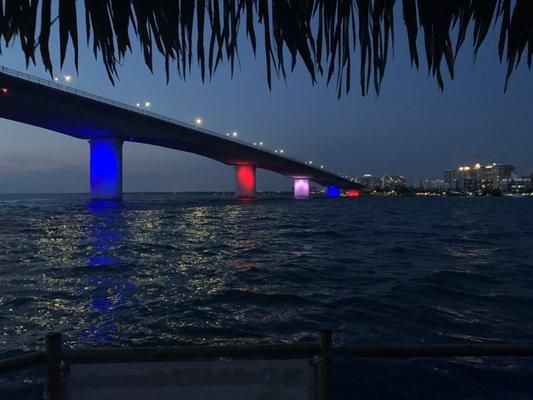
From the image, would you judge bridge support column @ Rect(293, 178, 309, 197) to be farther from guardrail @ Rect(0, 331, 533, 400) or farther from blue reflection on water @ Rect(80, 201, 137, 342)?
guardrail @ Rect(0, 331, 533, 400)

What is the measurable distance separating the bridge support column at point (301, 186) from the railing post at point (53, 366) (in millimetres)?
129685

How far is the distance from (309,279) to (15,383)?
8538mm

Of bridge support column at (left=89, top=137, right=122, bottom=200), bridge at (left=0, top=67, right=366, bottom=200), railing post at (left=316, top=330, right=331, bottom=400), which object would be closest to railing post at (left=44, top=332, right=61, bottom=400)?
railing post at (left=316, top=330, right=331, bottom=400)

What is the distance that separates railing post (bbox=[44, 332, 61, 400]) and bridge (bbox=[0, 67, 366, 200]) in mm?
45296

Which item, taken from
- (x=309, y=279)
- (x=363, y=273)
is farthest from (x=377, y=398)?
(x=363, y=273)

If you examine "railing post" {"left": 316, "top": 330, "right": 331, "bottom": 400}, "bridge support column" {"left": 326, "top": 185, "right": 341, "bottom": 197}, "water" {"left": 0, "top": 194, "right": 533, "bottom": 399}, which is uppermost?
"bridge support column" {"left": 326, "top": 185, "right": 341, "bottom": 197}

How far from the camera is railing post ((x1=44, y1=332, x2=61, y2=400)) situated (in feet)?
7.50

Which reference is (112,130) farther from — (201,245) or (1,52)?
(1,52)

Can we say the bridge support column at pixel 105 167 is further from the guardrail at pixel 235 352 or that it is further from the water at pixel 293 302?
the guardrail at pixel 235 352

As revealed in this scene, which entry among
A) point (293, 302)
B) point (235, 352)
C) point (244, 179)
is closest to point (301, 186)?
point (244, 179)

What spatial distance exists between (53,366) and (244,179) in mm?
100662

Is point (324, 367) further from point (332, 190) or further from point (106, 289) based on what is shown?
point (332, 190)

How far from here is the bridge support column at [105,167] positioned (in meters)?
64.9

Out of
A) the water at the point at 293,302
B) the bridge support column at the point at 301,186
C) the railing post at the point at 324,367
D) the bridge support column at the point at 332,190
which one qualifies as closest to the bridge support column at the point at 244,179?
the bridge support column at the point at 301,186
